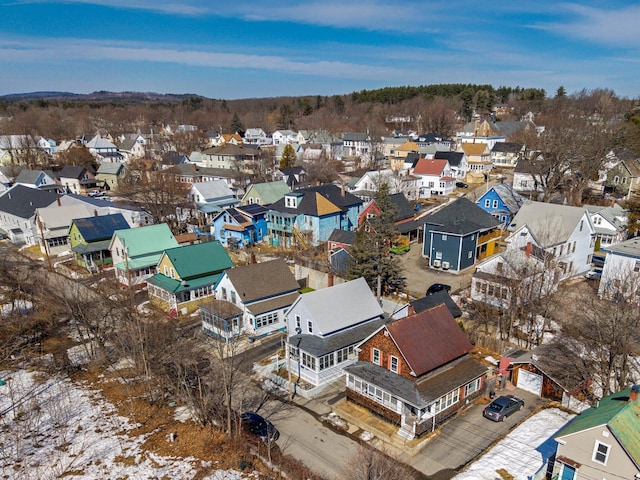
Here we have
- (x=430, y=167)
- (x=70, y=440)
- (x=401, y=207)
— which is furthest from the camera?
(x=430, y=167)

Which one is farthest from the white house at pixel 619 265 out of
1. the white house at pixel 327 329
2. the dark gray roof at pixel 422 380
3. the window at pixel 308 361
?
the window at pixel 308 361

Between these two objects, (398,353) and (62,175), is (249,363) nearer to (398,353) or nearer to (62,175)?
(398,353)

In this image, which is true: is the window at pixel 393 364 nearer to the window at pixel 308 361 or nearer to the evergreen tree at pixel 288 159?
the window at pixel 308 361

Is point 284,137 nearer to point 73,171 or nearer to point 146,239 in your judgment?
point 73,171

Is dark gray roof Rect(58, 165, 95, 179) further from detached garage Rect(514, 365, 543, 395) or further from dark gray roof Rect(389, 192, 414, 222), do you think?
detached garage Rect(514, 365, 543, 395)

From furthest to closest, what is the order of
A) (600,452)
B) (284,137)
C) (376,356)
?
(284,137), (376,356), (600,452)

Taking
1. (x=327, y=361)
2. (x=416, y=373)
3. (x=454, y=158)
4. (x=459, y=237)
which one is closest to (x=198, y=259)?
(x=327, y=361)
